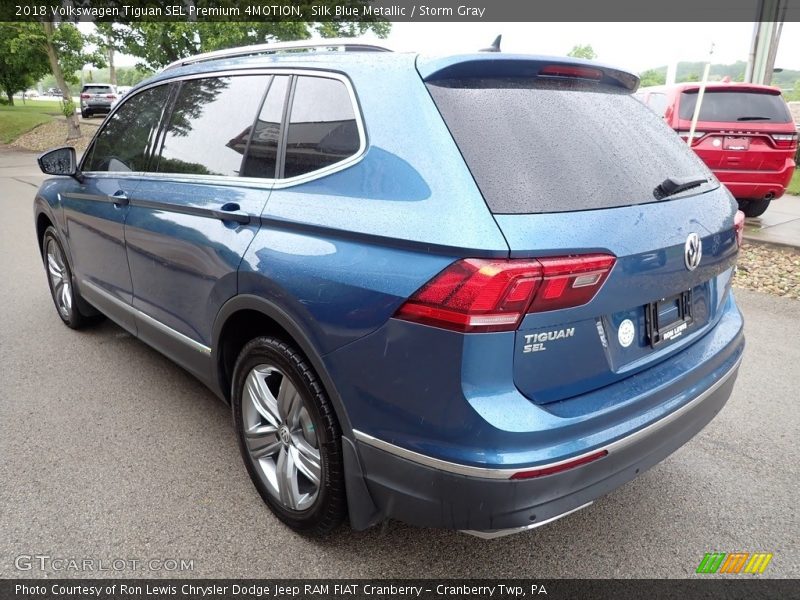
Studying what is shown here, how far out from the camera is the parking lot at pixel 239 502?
2.37m

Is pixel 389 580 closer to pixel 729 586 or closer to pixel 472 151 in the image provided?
pixel 729 586

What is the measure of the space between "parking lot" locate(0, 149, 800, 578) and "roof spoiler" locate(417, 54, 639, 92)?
1.79 m

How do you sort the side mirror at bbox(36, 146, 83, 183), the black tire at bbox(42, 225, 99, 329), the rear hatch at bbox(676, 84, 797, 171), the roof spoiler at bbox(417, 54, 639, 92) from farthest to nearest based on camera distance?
1. the rear hatch at bbox(676, 84, 797, 171)
2. the black tire at bbox(42, 225, 99, 329)
3. the side mirror at bbox(36, 146, 83, 183)
4. the roof spoiler at bbox(417, 54, 639, 92)

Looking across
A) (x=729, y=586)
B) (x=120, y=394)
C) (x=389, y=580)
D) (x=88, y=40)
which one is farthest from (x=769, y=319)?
(x=88, y=40)

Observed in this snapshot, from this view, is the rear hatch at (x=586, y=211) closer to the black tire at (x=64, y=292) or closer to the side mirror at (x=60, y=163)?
the side mirror at (x=60, y=163)

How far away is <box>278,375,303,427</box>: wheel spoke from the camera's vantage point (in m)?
2.33

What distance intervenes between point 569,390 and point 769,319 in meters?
4.25

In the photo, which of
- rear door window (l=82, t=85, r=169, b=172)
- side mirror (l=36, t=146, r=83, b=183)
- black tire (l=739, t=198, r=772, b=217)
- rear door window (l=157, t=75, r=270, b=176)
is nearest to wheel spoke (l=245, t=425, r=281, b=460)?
rear door window (l=157, t=75, r=270, b=176)

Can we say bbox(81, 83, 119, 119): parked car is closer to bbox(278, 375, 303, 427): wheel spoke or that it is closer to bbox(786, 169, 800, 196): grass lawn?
bbox(786, 169, 800, 196): grass lawn

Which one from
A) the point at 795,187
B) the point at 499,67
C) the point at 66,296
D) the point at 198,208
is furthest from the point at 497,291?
the point at 795,187

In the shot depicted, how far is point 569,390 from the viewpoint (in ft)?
6.11

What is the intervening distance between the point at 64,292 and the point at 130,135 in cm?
175

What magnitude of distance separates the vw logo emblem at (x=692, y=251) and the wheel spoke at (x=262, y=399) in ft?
5.37

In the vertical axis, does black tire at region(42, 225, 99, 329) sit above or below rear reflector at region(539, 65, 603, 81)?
below
